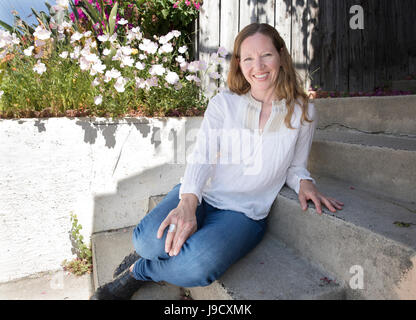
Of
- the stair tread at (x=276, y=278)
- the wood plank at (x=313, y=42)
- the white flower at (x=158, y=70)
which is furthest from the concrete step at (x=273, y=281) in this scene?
the wood plank at (x=313, y=42)

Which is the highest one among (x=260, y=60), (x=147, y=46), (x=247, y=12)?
(x=247, y=12)

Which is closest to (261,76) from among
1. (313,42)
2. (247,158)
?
(247,158)

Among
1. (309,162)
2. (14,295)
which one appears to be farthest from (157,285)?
(309,162)

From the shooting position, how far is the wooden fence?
2.96m

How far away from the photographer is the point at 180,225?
1215 mm

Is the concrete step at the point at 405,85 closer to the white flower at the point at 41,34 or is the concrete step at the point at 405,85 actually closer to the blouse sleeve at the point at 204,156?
the blouse sleeve at the point at 204,156

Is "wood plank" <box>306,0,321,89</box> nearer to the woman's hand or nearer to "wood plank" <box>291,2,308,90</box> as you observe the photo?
"wood plank" <box>291,2,308,90</box>

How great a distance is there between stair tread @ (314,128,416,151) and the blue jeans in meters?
0.71

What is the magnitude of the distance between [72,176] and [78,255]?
0.54 meters

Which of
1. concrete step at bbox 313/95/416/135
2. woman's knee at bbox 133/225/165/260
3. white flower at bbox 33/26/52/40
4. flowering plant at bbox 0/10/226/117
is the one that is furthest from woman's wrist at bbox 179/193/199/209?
white flower at bbox 33/26/52/40

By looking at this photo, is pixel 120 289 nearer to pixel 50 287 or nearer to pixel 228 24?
pixel 50 287

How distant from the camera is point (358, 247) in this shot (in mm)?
1037
